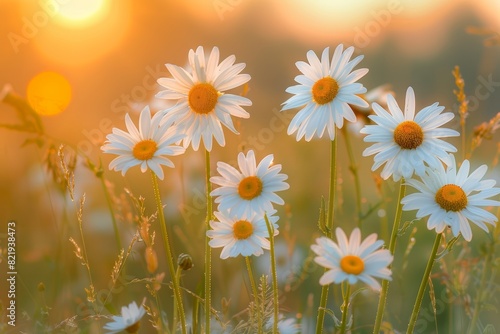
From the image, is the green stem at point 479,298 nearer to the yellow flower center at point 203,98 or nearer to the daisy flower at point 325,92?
the daisy flower at point 325,92

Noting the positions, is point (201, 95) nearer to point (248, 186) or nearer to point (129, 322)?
point (248, 186)

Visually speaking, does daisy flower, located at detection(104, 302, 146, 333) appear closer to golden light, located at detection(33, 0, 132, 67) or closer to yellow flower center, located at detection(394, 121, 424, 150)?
yellow flower center, located at detection(394, 121, 424, 150)

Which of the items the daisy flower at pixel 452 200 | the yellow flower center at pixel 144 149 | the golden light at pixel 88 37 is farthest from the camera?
the golden light at pixel 88 37

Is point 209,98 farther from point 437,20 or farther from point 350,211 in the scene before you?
point 437,20

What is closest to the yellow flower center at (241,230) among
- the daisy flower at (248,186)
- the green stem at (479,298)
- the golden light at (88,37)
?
the daisy flower at (248,186)

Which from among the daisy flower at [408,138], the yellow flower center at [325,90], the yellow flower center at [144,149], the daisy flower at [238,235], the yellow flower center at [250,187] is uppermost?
the yellow flower center at [325,90]

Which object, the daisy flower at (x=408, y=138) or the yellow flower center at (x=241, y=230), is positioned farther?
the yellow flower center at (x=241, y=230)

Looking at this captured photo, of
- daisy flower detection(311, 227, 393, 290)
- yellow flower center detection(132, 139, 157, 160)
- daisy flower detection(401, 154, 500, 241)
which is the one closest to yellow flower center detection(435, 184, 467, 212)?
daisy flower detection(401, 154, 500, 241)

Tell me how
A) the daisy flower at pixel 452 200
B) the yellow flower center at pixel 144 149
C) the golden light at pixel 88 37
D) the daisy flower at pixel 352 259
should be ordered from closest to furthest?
1. the daisy flower at pixel 352 259
2. the daisy flower at pixel 452 200
3. the yellow flower center at pixel 144 149
4. the golden light at pixel 88 37
